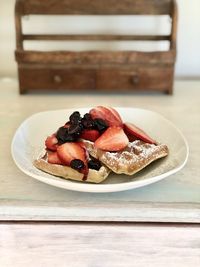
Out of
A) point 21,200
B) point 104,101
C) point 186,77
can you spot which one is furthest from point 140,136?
point 186,77

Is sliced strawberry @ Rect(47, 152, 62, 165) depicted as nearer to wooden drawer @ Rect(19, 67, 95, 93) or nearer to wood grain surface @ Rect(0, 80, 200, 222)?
wood grain surface @ Rect(0, 80, 200, 222)

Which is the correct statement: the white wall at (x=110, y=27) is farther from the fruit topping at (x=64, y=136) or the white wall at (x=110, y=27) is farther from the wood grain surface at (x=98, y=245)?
the wood grain surface at (x=98, y=245)

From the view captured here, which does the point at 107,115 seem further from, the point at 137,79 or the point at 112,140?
the point at 137,79

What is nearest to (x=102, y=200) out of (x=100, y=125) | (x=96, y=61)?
(x=100, y=125)

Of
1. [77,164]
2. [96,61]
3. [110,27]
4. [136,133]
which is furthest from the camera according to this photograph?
[110,27]

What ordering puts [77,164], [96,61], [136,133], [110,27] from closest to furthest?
[77,164] → [136,133] → [96,61] → [110,27]

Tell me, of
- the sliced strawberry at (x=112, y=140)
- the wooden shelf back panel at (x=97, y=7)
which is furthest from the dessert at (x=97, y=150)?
the wooden shelf back panel at (x=97, y=7)
